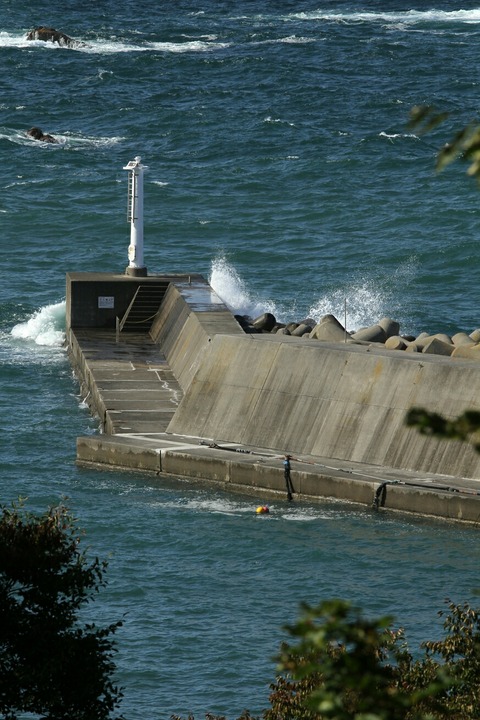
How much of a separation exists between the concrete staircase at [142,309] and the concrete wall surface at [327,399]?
7.11m

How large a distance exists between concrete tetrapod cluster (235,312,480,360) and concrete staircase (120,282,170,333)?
87.0 inches

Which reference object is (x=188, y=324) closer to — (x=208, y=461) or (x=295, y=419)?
(x=295, y=419)

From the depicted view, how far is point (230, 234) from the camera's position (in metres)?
56.0

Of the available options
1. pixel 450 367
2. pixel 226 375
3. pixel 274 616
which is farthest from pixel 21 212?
pixel 274 616

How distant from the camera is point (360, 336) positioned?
35188 millimetres

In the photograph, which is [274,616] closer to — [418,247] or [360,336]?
[360,336]

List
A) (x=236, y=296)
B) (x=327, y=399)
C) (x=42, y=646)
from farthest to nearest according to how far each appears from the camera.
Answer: (x=236, y=296) → (x=327, y=399) → (x=42, y=646)

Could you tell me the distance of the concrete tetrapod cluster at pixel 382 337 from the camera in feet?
107

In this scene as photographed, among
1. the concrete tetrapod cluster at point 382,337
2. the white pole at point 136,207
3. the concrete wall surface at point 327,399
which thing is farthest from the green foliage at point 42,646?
the white pole at point 136,207

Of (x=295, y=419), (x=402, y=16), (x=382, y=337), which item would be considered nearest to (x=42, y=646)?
(x=295, y=419)

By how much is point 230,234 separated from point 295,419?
27.4 meters

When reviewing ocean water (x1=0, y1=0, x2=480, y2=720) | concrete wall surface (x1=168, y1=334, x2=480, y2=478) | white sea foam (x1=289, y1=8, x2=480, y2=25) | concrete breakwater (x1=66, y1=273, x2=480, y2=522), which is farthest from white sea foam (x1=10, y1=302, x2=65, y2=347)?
white sea foam (x1=289, y1=8, x2=480, y2=25)

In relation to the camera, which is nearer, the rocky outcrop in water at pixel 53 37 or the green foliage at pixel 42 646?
the green foliage at pixel 42 646

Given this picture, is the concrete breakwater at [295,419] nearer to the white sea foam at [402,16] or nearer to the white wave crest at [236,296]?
the white wave crest at [236,296]
